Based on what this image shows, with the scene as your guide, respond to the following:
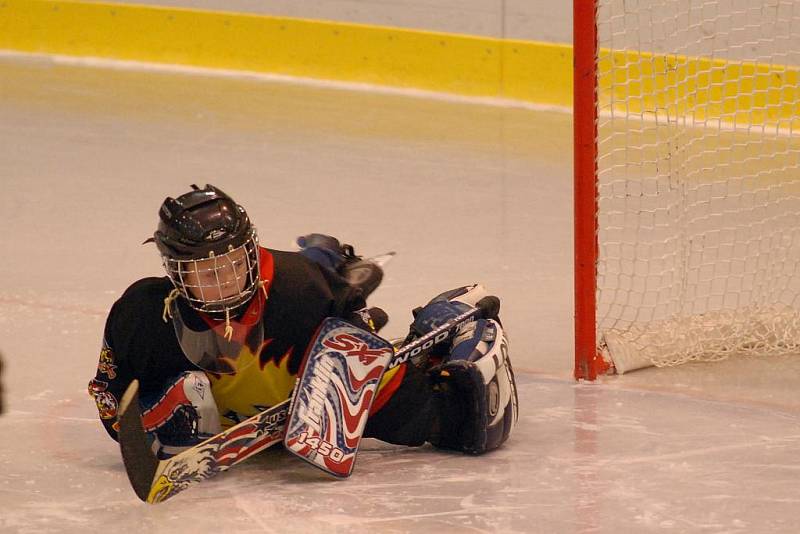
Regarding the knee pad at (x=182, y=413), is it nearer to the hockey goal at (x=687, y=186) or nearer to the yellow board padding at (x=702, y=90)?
the hockey goal at (x=687, y=186)

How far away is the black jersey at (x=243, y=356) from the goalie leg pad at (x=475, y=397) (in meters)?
0.27

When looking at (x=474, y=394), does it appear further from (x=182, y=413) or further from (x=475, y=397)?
(x=182, y=413)

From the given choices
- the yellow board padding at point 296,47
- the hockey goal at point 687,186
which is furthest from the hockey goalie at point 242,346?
the yellow board padding at point 296,47

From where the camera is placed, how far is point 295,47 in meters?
8.16

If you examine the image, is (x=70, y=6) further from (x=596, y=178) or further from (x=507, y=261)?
(x=596, y=178)

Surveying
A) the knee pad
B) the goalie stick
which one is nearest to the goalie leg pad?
the goalie stick

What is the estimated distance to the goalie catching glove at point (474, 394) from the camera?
2889 mm

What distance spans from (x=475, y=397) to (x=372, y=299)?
141 centimetres

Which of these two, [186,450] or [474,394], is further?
[474,394]

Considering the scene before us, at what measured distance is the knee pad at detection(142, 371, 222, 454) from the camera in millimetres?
2688

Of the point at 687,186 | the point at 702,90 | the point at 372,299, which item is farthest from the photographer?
the point at 702,90

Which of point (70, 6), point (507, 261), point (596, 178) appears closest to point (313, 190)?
point (507, 261)

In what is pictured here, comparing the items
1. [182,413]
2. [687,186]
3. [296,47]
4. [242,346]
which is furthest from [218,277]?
[296,47]

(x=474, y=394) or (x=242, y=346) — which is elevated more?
(x=242, y=346)
